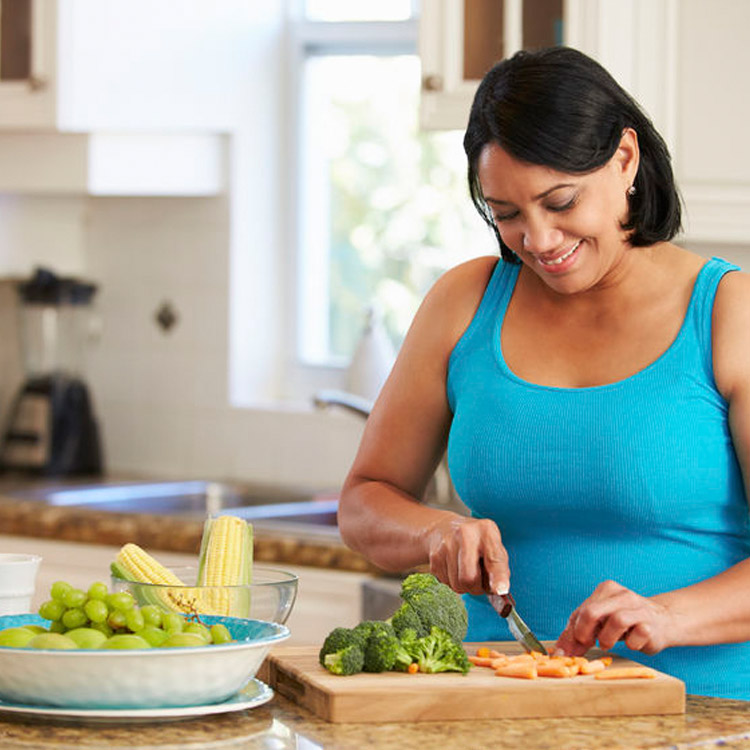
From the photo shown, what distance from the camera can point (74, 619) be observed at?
4.29 feet

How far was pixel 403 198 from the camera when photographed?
3.67 meters

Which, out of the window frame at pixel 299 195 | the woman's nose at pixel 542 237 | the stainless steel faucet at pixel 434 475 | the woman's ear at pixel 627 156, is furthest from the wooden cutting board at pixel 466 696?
the window frame at pixel 299 195

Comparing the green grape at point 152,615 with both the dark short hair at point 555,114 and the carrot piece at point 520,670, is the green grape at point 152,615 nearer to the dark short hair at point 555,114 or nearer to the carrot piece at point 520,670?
the carrot piece at point 520,670

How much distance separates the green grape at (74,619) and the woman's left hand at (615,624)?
45cm

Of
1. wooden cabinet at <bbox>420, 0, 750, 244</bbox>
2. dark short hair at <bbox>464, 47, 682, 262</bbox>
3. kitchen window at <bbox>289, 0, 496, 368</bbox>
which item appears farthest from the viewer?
kitchen window at <bbox>289, 0, 496, 368</bbox>

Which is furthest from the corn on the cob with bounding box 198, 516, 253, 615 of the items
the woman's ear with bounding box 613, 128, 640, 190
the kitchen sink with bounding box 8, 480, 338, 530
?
the kitchen sink with bounding box 8, 480, 338, 530

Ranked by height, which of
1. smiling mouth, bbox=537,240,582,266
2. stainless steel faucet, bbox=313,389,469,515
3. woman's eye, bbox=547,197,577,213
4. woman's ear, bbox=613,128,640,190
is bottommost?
stainless steel faucet, bbox=313,389,469,515

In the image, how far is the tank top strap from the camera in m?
1.64

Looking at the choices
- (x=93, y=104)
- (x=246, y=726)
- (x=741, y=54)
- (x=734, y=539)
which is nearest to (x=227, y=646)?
(x=246, y=726)

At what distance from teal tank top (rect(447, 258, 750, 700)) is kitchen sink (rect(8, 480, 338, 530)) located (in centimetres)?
160

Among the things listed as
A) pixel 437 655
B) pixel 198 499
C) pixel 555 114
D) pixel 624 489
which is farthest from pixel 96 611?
A: pixel 198 499

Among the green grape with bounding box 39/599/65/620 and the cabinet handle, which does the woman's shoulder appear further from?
the cabinet handle

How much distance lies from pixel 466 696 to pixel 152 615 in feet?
0.90

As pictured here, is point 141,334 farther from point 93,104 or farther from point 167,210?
point 93,104
